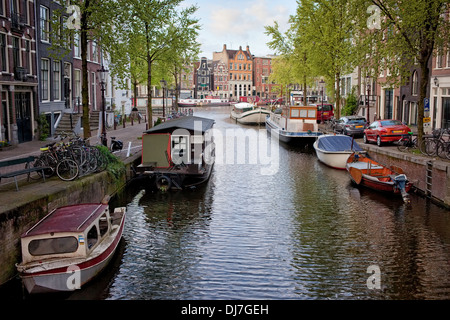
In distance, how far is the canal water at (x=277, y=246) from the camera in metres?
9.81

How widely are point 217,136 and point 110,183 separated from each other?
990 inches

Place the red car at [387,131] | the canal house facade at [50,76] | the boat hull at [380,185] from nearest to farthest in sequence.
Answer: the boat hull at [380,185] → the red car at [387,131] → the canal house facade at [50,76]

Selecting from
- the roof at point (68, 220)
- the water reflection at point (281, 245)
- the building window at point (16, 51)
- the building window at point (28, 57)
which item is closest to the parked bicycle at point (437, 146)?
the water reflection at point (281, 245)

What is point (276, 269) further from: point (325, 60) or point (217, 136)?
point (217, 136)

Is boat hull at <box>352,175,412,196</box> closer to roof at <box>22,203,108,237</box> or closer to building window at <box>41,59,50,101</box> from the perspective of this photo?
roof at <box>22,203,108,237</box>

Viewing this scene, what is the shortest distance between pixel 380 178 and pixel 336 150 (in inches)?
252

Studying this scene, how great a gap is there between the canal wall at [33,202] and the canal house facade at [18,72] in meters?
9.52

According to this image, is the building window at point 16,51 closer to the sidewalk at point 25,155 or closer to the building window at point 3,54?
the building window at point 3,54

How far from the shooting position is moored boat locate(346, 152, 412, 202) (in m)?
17.0

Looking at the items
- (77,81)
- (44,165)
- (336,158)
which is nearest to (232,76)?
(77,81)

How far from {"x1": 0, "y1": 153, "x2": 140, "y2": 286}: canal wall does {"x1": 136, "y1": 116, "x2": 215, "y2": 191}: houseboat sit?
2.47m

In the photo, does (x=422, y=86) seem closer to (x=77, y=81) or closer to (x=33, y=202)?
(x=33, y=202)
